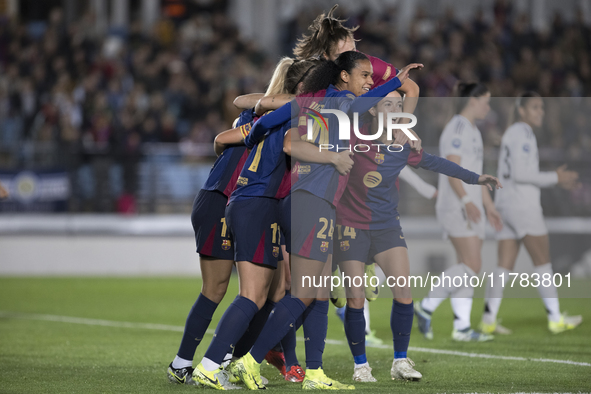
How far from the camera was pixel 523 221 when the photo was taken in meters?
7.71

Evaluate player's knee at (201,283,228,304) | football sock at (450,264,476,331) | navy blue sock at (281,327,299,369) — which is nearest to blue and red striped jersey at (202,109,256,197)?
player's knee at (201,283,228,304)

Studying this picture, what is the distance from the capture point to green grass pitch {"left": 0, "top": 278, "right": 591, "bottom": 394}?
503 cm

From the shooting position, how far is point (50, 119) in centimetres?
1433

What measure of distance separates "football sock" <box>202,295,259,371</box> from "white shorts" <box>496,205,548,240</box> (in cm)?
390

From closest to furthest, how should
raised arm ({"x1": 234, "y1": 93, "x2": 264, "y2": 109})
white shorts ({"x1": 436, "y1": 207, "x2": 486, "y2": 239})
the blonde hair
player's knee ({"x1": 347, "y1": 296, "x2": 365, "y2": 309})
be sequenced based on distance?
the blonde hair, raised arm ({"x1": 234, "y1": 93, "x2": 264, "y2": 109}), player's knee ({"x1": 347, "y1": 296, "x2": 365, "y2": 309}), white shorts ({"x1": 436, "y1": 207, "x2": 486, "y2": 239})

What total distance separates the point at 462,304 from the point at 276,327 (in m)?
3.03

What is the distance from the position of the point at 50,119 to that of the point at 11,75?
193 centimetres

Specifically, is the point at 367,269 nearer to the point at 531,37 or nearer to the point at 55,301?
the point at 55,301

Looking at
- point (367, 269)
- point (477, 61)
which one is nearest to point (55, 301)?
point (367, 269)

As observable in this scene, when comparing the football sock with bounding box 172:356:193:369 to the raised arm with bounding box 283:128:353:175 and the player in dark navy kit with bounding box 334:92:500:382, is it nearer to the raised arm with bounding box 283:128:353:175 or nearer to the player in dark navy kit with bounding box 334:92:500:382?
the player in dark navy kit with bounding box 334:92:500:382

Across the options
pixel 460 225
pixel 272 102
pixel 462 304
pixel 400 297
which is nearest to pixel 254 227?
pixel 272 102

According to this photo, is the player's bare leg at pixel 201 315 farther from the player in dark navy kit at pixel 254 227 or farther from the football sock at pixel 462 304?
the football sock at pixel 462 304

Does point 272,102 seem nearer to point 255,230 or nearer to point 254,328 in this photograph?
point 255,230

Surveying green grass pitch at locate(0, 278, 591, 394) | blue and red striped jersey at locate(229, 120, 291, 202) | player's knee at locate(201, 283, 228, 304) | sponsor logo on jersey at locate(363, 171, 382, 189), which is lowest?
green grass pitch at locate(0, 278, 591, 394)
